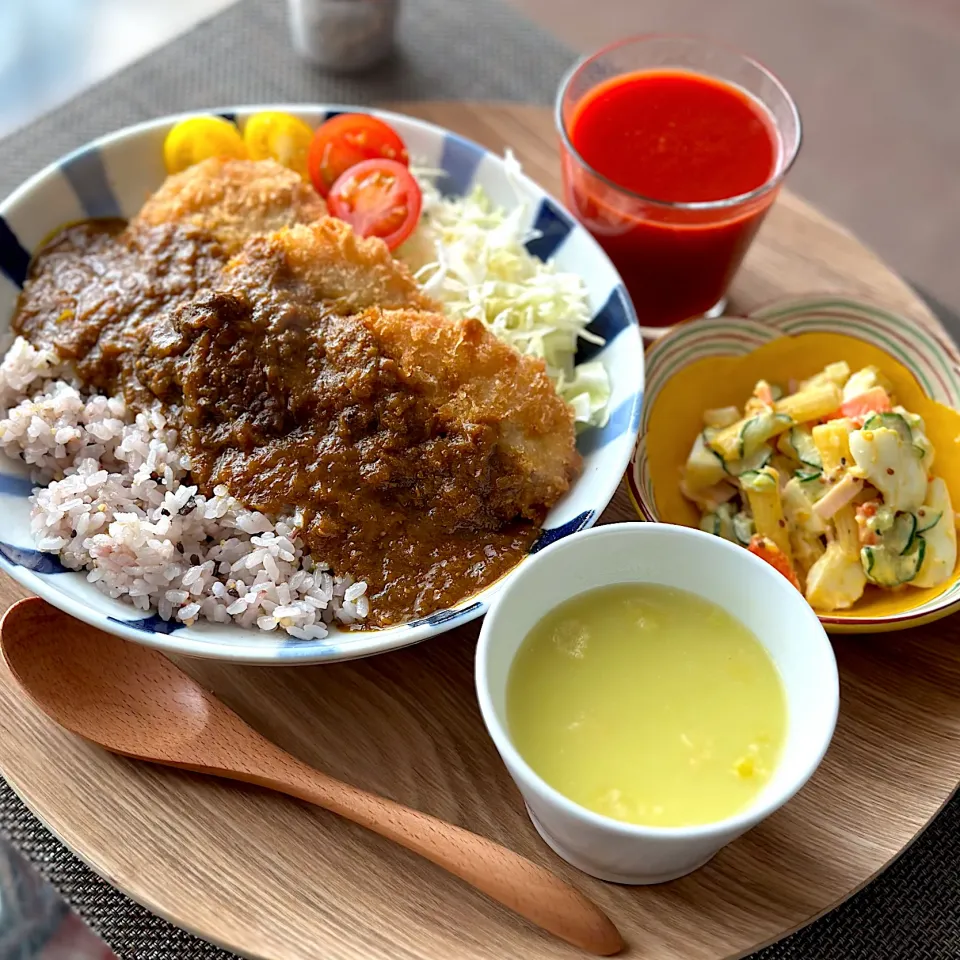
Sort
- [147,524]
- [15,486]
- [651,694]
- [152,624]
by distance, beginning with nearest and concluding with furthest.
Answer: [651,694] → [152,624] → [147,524] → [15,486]

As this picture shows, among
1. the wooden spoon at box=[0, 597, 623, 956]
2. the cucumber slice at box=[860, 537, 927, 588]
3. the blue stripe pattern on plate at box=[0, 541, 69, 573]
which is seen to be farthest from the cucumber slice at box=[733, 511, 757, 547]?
the blue stripe pattern on plate at box=[0, 541, 69, 573]

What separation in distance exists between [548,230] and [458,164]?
389 millimetres

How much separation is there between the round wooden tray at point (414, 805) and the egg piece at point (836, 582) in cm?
14

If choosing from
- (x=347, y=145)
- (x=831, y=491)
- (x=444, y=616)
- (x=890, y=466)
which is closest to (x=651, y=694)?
(x=444, y=616)

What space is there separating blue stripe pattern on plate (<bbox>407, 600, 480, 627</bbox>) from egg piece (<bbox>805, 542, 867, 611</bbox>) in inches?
32.0

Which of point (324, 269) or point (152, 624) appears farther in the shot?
point (324, 269)

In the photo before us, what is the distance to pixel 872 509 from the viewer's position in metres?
2.40

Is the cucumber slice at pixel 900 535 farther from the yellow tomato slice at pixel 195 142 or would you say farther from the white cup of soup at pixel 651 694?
the yellow tomato slice at pixel 195 142

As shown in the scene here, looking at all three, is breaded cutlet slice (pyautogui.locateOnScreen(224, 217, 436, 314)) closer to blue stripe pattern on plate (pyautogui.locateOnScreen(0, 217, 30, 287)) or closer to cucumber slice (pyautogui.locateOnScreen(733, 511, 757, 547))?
blue stripe pattern on plate (pyautogui.locateOnScreen(0, 217, 30, 287))

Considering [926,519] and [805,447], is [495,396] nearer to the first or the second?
[805,447]

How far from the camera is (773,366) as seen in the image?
9.23 feet

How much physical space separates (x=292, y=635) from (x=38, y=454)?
2.51 ft

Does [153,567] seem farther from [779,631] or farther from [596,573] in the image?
[779,631]

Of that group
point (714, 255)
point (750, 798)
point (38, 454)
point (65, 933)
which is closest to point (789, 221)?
point (714, 255)
